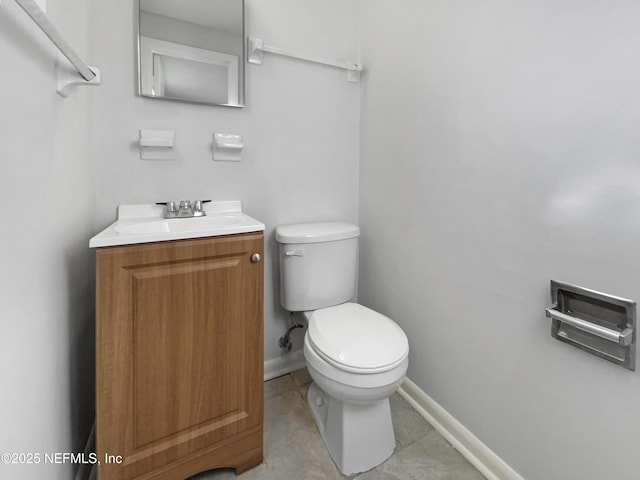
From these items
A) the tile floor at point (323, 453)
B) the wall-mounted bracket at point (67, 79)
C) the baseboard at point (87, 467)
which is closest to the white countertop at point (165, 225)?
the wall-mounted bracket at point (67, 79)

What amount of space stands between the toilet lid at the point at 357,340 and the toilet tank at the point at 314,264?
0.52 feet

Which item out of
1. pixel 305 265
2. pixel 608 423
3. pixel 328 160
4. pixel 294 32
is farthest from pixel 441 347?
pixel 294 32

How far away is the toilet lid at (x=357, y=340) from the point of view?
39.9 inches

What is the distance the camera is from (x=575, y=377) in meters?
0.86

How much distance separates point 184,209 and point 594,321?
1.44 metres

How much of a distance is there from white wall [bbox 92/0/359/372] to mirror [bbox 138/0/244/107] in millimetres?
50

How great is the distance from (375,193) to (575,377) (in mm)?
1102

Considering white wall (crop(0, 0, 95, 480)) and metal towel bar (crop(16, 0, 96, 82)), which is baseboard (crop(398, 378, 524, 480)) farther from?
Answer: metal towel bar (crop(16, 0, 96, 82))

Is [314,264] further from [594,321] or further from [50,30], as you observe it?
[50,30]

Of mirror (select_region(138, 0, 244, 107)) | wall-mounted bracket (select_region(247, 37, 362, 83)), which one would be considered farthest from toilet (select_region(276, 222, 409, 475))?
wall-mounted bracket (select_region(247, 37, 362, 83))

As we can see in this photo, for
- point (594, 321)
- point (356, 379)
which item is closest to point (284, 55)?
point (356, 379)

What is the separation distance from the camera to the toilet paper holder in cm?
74

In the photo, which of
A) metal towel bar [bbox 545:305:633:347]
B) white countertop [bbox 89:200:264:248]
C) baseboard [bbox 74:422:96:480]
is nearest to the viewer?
metal towel bar [bbox 545:305:633:347]

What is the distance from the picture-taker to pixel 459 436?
3.98ft
